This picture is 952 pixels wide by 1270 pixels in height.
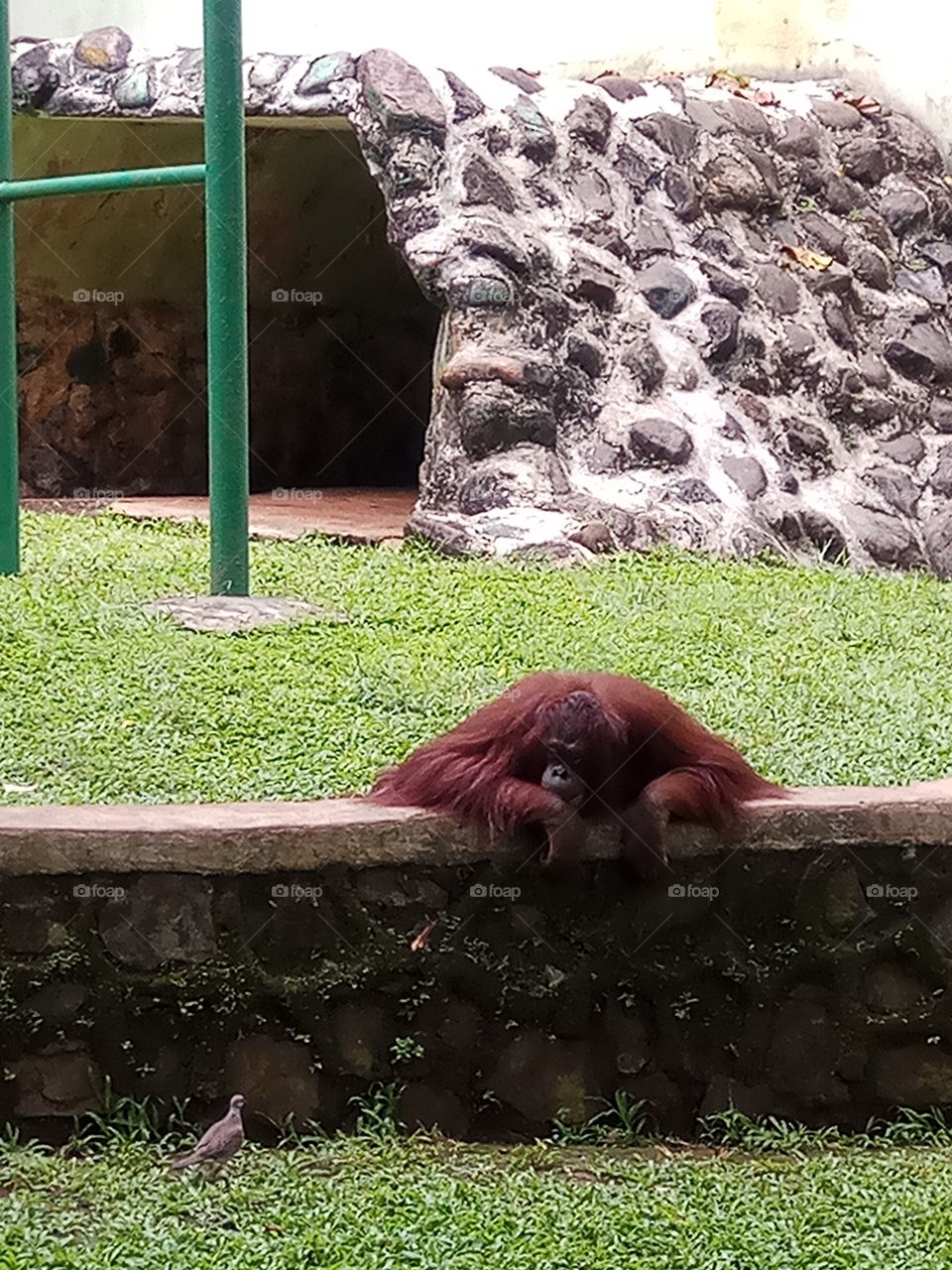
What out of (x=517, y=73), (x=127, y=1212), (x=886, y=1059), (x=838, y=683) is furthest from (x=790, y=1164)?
(x=517, y=73)

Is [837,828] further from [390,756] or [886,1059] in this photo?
[390,756]

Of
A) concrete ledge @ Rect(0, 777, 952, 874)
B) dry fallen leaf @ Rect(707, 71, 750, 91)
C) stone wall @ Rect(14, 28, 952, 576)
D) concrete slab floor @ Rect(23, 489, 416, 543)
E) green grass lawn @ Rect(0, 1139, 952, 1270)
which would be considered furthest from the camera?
dry fallen leaf @ Rect(707, 71, 750, 91)

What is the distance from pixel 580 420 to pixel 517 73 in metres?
1.56

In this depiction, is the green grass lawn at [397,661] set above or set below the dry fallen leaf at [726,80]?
below

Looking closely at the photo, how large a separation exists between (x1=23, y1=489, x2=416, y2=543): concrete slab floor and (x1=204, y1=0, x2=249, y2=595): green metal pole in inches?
49.5

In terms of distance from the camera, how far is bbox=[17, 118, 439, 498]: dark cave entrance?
8.00 m

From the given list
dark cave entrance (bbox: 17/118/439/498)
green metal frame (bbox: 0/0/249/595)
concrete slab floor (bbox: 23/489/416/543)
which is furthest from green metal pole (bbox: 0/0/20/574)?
dark cave entrance (bbox: 17/118/439/498)

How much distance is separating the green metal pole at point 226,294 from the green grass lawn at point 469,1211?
224 centimetres

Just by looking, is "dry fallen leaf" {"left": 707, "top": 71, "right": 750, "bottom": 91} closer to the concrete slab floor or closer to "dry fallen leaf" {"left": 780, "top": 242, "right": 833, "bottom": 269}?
"dry fallen leaf" {"left": 780, "top": 242, "right": 833, "bottom": 269}

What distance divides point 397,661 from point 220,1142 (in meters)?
1.68

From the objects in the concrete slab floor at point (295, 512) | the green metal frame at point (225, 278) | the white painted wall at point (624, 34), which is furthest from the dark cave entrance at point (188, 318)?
the green metal frame at point (225, 278)

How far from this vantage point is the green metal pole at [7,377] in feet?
17.0

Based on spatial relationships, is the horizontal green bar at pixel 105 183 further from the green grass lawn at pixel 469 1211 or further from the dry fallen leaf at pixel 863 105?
the dry fallen leaf at pixel 863 105

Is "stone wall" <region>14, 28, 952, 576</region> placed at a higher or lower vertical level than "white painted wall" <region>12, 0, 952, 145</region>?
lower
